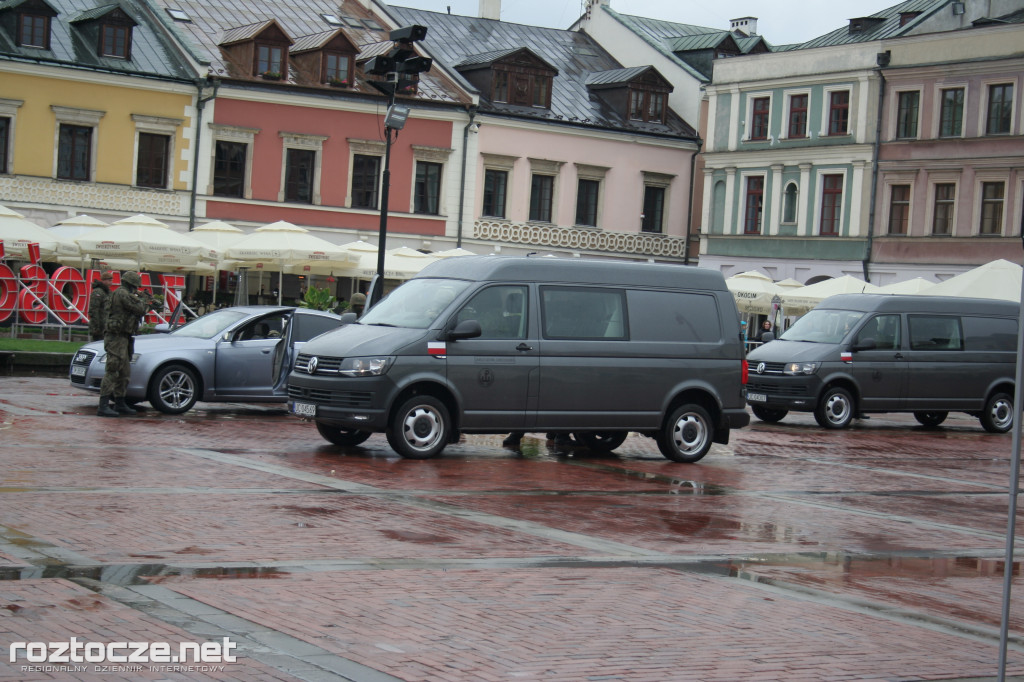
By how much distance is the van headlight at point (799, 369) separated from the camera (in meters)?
21.5

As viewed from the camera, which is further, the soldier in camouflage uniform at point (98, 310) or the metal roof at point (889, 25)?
the metal roof at point (889, 25)

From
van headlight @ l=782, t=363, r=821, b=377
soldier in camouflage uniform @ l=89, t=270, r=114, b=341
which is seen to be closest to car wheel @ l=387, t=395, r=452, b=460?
soldier in camouflage uniform @ l=89, t=270, r=114, b=341

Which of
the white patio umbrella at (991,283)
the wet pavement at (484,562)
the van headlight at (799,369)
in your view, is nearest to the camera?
the wet pavement at (484,562)

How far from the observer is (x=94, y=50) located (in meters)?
38.8

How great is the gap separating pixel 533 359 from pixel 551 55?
3847 centimetres

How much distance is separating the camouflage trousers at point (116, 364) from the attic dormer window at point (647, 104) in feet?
111

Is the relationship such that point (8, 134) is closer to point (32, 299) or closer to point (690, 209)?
point (32, 299)

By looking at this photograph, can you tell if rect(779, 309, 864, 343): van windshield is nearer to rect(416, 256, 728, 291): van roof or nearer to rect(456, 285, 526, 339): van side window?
rect(416, 256, 728, 291): van roof

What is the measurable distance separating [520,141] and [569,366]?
104 ft

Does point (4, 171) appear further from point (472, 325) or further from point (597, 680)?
point (597, 680)

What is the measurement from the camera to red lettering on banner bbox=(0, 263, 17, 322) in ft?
91.6

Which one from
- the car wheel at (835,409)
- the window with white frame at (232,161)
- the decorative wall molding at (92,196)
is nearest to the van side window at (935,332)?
the car wheel at (835,409)

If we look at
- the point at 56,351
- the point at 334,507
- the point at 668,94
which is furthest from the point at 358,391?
the point at 668,94

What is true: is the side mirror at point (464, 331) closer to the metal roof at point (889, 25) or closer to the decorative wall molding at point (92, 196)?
the decorative wall molding at point (92, 196)
